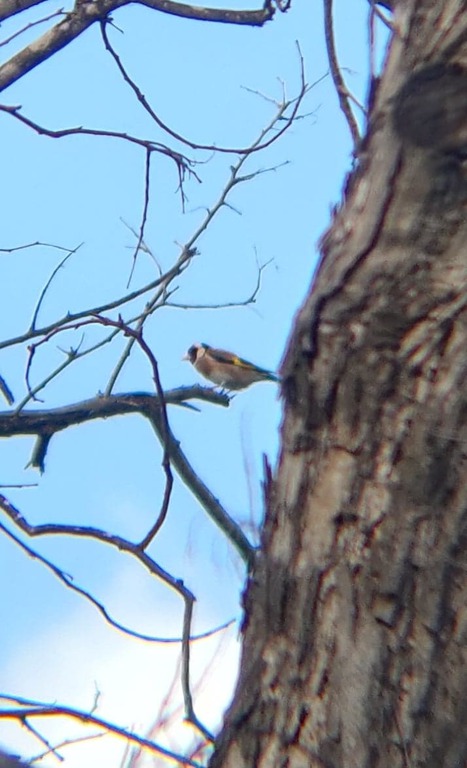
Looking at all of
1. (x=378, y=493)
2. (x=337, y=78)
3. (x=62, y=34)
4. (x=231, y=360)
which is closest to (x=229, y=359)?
(x=231, y=360)

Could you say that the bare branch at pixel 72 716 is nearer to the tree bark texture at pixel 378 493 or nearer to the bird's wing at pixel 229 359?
the tree bark texture at pixel 378 493

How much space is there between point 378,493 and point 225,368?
6.70 meters

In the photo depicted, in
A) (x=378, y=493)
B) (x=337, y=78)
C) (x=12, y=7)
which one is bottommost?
(x=378, y=493)

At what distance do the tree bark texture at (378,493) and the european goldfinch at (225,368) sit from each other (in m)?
6.32

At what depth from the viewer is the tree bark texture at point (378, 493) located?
109cm

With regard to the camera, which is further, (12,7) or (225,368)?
(225,368)

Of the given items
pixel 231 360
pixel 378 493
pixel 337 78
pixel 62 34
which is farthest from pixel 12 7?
pixel 231 360

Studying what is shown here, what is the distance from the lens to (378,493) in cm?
119

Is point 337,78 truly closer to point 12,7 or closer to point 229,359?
point 12,7

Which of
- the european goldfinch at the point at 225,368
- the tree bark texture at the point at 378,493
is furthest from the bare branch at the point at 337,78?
the european goldfinch at the point at 225,368

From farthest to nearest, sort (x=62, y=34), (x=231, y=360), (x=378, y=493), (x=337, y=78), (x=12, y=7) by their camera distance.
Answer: (x=231, y=360) < (x=62, y=34) < (x=12, y=7) < (x=337, y=78) < (x=378, y=493)

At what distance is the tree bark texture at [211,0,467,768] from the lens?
1095mm

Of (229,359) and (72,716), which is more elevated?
(229,359)

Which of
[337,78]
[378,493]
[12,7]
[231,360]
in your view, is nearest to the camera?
[378,493]
